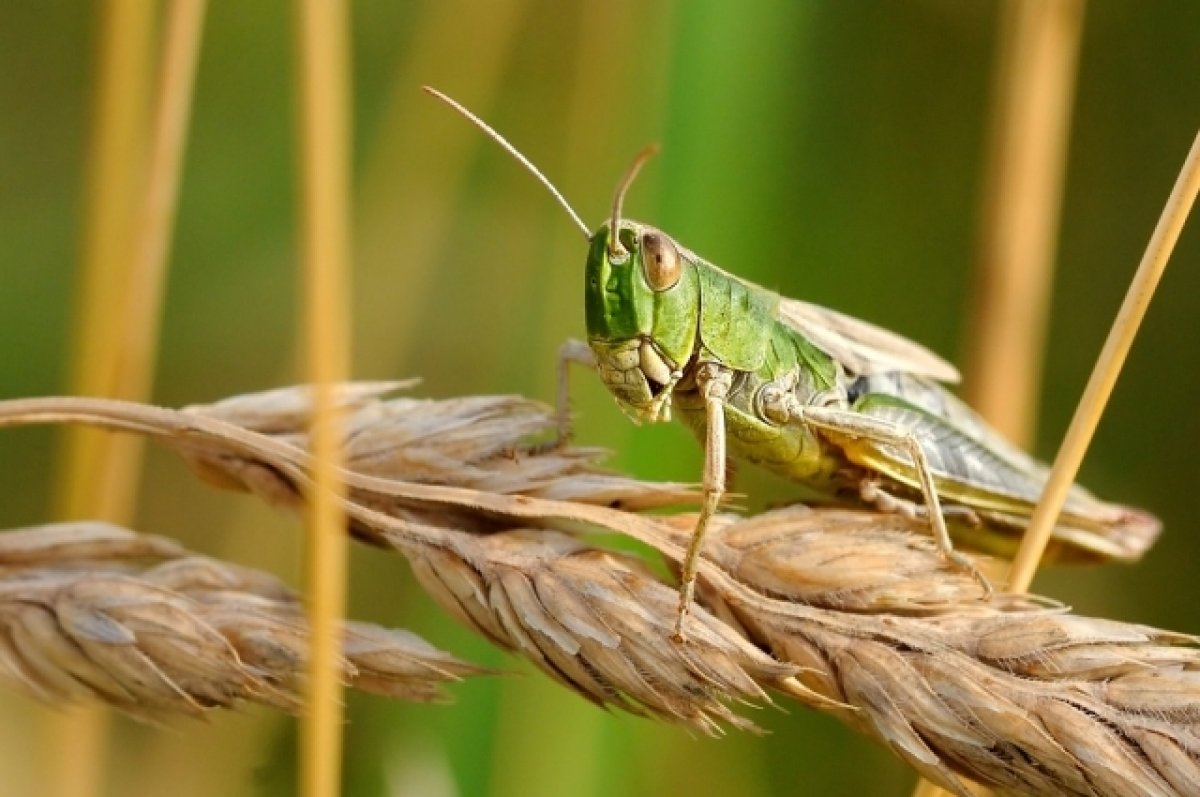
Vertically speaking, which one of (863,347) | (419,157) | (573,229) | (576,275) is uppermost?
(419,157)

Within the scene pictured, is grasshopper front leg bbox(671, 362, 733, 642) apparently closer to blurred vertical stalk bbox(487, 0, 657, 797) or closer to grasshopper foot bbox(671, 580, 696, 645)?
grasshopper foot bbox(671, 580, 696, 645)

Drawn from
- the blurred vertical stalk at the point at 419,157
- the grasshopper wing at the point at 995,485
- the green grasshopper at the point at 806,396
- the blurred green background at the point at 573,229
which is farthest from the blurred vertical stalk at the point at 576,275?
the grasshopper wing at the point at 995,485

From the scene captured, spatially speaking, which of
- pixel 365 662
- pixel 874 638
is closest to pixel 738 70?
pixel 874 638

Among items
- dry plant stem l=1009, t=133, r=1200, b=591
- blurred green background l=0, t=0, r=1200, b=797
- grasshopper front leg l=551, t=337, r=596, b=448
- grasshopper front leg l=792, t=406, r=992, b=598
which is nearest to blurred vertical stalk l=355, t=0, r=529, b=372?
blurred green background l=0, t=0, r=1200, b=797

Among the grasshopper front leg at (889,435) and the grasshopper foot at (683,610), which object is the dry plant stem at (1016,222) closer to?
the grasshopper front leg at (889,435)

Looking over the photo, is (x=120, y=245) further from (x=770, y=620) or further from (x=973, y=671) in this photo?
(x=973, y=671)

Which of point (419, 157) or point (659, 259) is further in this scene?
point (419, 157)

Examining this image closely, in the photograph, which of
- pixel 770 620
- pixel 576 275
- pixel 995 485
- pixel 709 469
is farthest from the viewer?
pixel 576 275

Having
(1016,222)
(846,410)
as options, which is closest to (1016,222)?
(1016,222)

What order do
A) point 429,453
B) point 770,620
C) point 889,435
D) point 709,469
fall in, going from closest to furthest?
point 770,620
point 429,453
point 709,469
point 889,435
